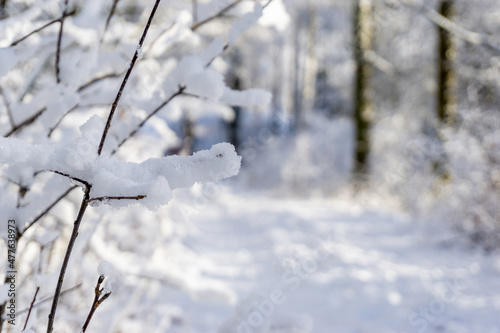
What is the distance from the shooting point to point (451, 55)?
6.72 m

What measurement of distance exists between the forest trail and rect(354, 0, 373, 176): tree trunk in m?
3.26

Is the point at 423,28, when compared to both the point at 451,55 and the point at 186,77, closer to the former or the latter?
the point at 451,55

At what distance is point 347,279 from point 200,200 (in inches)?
93.3

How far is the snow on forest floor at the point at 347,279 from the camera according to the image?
1883 mm

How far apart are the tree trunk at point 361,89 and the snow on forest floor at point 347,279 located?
10.8ft

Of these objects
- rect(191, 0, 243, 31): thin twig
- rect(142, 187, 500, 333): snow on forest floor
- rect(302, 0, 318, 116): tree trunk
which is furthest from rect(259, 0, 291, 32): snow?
rect(302, 0, 318, 116): tree trunk

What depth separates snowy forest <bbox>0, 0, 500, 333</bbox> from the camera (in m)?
0.75

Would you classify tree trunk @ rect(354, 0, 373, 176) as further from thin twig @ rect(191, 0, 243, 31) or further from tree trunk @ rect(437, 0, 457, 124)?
thin twig @ rect(191, 0, 243, 31)

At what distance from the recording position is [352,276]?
8.66ft

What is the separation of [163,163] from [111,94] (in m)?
0.57

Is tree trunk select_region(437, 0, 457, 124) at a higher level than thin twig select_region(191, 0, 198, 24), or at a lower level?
higher

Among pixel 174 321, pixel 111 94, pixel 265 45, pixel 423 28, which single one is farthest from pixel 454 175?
pixel 265 45

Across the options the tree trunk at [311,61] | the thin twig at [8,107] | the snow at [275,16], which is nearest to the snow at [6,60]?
the thin twig at [8,107]

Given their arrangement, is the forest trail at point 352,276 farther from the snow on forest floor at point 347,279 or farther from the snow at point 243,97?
the snow at point 243,97
